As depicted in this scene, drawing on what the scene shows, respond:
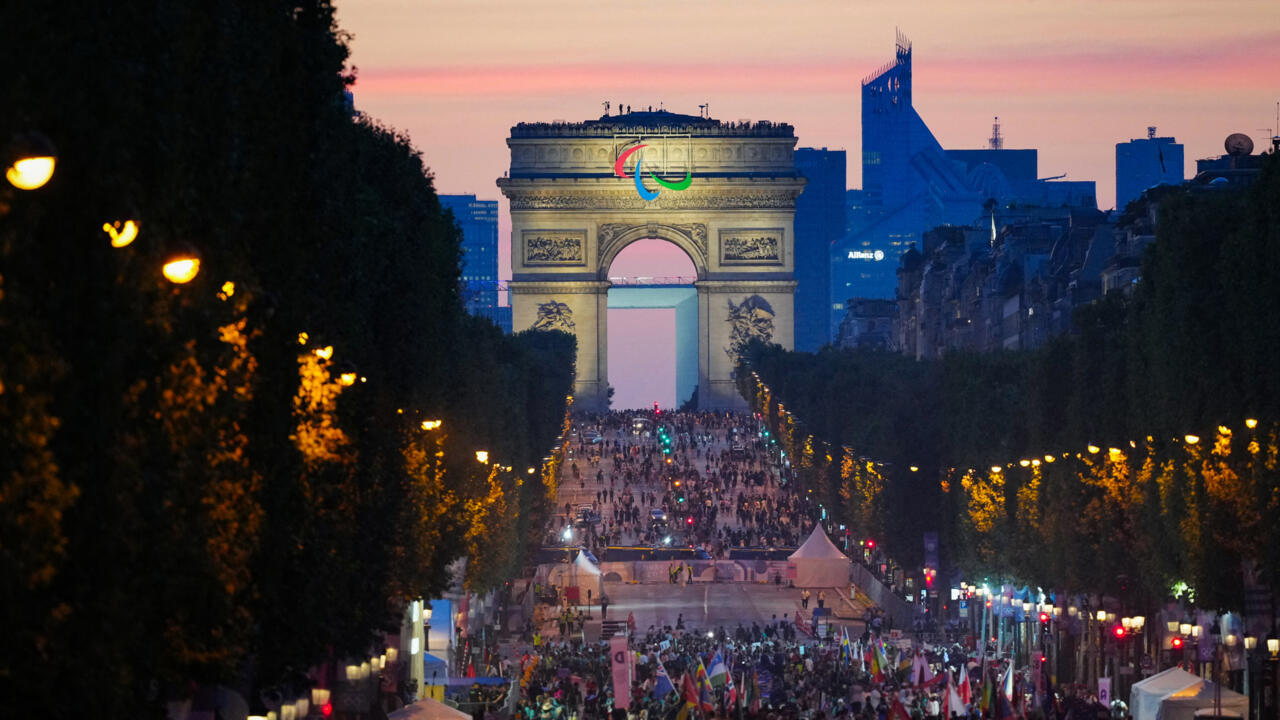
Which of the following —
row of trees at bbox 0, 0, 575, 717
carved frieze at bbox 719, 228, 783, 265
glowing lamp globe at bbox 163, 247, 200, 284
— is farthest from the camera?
carved frieze at bbox 719, 228, 783, 265

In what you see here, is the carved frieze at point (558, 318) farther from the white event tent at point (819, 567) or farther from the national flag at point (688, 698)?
the national flag at point (688, 698)

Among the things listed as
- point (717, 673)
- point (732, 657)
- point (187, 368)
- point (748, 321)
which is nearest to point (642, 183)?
point (748, 321)

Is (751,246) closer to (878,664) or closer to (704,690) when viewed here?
(878,664)

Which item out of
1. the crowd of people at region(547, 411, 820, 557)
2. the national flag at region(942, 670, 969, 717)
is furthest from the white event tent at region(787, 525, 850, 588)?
the national flag at region(942, 670, 969, 717)

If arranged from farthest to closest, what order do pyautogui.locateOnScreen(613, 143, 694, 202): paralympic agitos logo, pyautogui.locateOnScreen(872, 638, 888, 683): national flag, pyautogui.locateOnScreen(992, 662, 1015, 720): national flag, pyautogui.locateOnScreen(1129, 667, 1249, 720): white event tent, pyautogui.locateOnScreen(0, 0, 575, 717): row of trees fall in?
pyautogui.locateOnScreen(613, 143, 694, 202): paralympic agitos logo
pyautogui.locateOnScreen(872, 638, 888, 683): national flag
pyautogui.locateOnScreen(992, 662, 1015, 720): national flag
pyautogui.locateOnScreen(1129, 667, 1249, 720): white event tent
pyautogui.locateOnScreen(0, 0, 575, 717): row of trees

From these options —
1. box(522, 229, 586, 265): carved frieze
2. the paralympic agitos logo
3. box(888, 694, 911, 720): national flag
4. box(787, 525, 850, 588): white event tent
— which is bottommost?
box(888, 694, 911, 720): national flag

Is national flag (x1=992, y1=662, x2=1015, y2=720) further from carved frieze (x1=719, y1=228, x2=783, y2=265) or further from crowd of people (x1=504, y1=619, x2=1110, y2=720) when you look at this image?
carved frieze (x1=719, y1=228, x2=783, y2=265)

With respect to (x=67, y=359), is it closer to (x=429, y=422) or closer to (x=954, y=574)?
(x=429, y=422)
